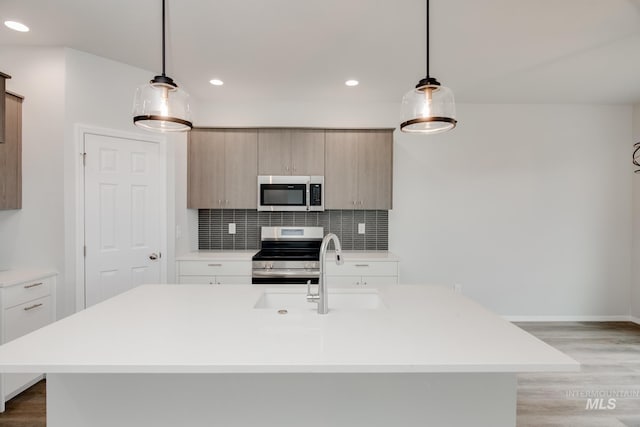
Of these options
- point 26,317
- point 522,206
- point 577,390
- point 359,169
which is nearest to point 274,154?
point 359,169

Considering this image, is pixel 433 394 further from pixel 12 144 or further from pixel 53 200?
pixel 12 144

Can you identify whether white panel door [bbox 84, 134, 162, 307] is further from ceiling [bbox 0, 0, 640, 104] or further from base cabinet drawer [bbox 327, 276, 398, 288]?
base cabinet drawer [bbox 327, 276, 398, 288]

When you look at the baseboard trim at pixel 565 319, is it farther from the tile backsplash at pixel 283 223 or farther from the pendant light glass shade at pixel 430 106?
the pendant light glass shade at pixel 430 106

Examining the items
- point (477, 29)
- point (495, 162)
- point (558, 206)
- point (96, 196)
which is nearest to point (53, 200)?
point (96, 196)

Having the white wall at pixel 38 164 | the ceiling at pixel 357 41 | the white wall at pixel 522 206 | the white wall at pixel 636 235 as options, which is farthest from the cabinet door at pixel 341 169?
the white wall at pixel 636 235

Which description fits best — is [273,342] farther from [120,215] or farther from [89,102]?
[89,102]

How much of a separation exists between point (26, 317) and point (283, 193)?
7.69 ft

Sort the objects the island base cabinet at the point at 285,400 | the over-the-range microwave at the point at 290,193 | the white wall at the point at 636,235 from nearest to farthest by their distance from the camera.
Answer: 1. the island base cabinet at the point at 285,400
2. the over-the-range microwave at the point at 290,193
3. the white wall at the point at 636,235

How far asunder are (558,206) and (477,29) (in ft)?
8.94

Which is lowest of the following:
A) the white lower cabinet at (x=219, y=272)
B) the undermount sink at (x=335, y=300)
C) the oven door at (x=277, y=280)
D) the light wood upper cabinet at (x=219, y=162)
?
the oven door at (x=277, y=280)

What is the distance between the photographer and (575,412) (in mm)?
2217

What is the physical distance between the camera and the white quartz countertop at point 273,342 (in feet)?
3.31

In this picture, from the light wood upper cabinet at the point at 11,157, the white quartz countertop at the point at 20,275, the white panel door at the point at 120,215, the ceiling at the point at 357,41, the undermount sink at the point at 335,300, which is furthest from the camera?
the white panel door at the point at 120,215

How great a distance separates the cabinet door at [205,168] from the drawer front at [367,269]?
154 cm
